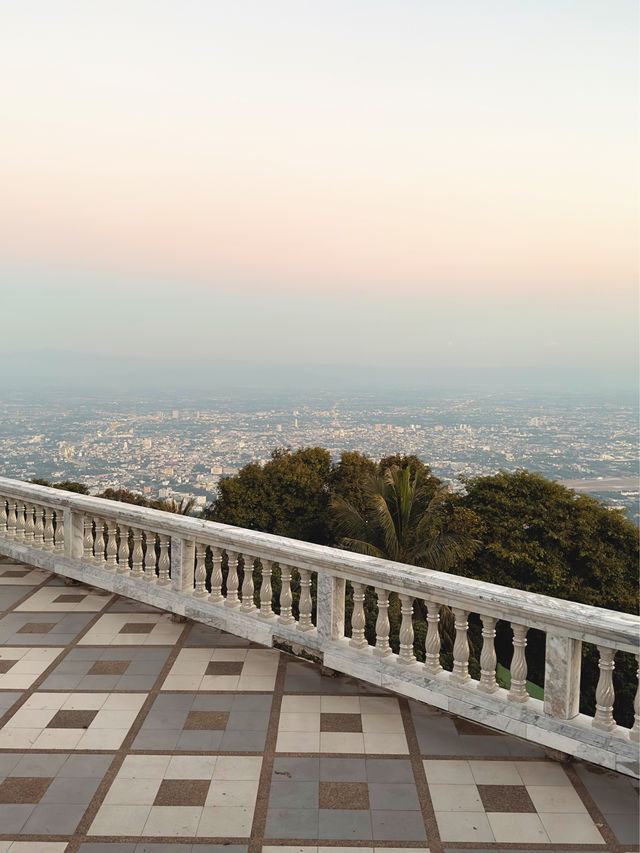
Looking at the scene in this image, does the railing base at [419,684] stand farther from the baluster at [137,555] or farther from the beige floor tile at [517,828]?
the beige floor tile at [517,828]

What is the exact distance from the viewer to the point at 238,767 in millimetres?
3207

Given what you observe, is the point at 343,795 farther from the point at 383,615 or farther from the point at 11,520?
the point at 11,520

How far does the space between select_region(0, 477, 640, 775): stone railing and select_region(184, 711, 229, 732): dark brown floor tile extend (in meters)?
0.85

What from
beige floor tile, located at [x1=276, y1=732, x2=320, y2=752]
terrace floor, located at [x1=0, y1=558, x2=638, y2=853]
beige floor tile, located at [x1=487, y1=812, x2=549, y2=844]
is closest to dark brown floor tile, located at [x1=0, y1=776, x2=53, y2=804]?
terrace floor, located at [x1=0, y1=558, x2=638, y2=853]

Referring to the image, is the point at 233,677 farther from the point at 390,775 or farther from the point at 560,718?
the point at 560,718

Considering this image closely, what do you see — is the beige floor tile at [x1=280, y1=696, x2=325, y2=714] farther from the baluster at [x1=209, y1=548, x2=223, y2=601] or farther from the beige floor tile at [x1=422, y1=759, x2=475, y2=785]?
the baluster at [x1=209, y1=548, x2=223, y2=601]

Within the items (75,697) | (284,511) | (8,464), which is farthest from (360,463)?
(75,697)

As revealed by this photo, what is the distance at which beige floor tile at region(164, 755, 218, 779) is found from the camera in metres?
3.13

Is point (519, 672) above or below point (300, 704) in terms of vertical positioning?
above

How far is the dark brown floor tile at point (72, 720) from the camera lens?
3607 mm

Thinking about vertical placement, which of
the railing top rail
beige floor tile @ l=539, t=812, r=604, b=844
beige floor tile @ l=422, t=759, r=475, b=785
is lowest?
beige floor tile @ l=422, t=759, r=475, b=785

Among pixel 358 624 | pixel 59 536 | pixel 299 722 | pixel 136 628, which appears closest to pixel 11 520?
pixel 59 536

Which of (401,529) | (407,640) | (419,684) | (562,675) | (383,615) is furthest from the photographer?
(401,529)

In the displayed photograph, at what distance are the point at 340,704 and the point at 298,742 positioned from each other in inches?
19.7
